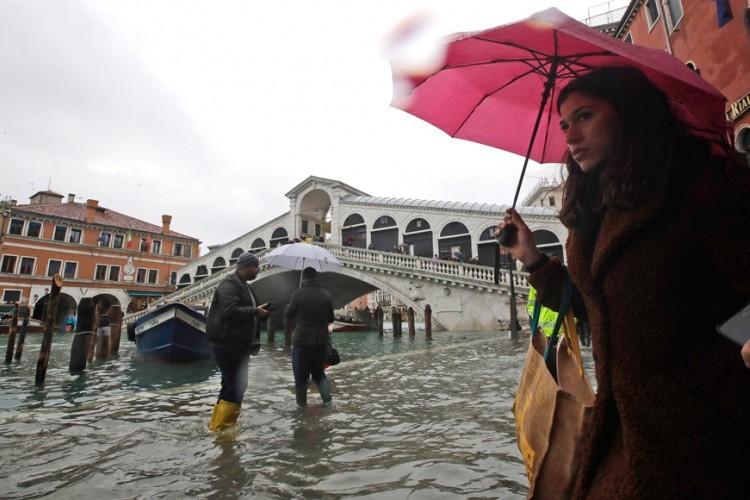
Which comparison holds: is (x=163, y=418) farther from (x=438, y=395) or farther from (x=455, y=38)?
(x=455, y=38)

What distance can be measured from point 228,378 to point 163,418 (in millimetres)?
1310

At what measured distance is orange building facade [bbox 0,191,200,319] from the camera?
30453 mm

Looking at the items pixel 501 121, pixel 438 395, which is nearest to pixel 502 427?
pixel 438 395

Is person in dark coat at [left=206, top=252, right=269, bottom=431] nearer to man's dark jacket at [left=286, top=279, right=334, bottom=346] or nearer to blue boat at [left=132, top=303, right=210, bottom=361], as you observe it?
man's dark jacket at [left=286, top=279, right=334, bottom=346]

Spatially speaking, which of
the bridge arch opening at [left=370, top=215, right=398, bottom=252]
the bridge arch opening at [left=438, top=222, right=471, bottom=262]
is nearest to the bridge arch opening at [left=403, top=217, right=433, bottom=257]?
the bridge arch opening at [left=438, top=222, right=471, bottom=262]

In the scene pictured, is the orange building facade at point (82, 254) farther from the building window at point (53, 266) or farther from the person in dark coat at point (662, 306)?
the person in dark coat at point (662, 306)

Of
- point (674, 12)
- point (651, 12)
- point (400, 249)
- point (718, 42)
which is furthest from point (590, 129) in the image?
point (400, 249)

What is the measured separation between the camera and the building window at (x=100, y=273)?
33.9m

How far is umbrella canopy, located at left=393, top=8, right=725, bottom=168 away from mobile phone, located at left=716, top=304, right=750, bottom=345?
2.07 feet

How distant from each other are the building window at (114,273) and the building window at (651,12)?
132 ft

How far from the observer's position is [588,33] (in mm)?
1348

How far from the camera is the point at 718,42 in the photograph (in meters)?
9.65

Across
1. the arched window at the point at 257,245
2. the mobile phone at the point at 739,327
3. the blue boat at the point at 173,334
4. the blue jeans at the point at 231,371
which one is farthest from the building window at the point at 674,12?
the arched window at the point at 257,245

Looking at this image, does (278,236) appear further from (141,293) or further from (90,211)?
(90,211)
